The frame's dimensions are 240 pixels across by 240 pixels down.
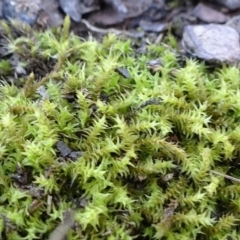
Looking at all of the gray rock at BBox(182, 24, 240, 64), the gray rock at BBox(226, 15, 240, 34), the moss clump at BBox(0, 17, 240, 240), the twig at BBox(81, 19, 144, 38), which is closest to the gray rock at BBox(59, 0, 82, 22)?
the twig at BBox(81, 19, 144, 38)

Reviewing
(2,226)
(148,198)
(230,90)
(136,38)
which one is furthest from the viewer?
(136,38)

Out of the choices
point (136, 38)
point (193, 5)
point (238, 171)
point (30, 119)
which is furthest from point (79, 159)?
point (193, 5)

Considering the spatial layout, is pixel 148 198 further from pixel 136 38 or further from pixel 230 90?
pixel 136 38

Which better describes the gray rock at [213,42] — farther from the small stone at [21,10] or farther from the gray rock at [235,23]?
the small stone at [21,10]

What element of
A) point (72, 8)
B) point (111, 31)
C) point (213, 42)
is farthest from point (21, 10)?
point (213, 42)

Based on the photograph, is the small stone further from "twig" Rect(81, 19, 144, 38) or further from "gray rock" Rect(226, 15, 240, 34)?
"gray rock" Rect(226, 15, 240, 34)

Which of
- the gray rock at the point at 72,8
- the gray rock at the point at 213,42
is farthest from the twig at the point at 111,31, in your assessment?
the gray rock at the point at 213,42

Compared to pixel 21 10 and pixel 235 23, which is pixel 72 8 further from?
pixel 235 23
